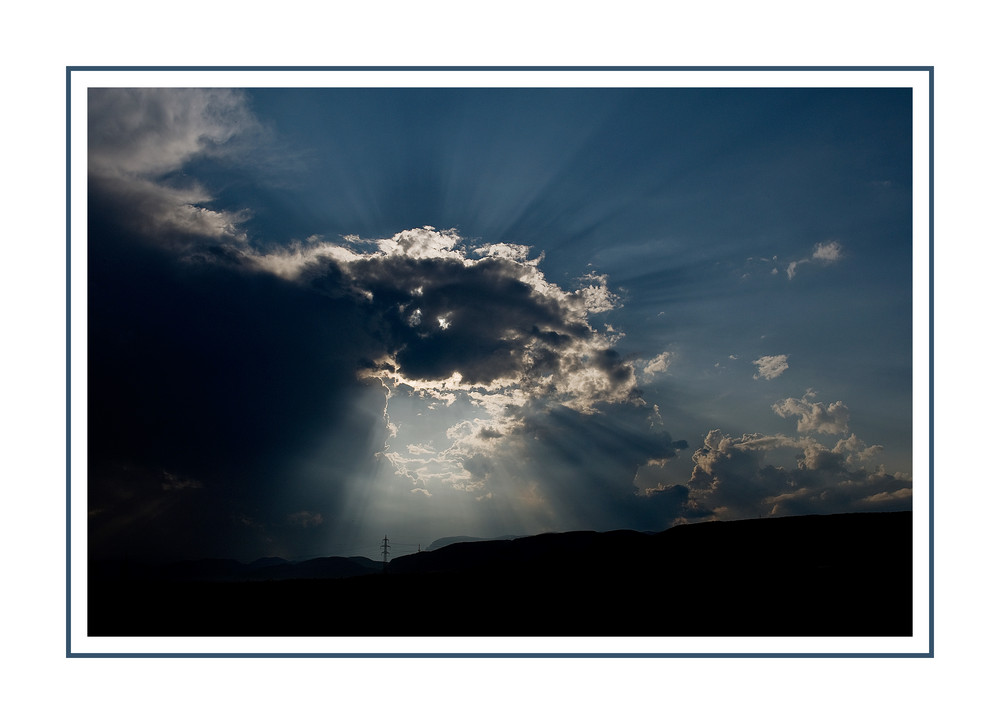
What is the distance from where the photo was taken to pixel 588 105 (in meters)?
6.94

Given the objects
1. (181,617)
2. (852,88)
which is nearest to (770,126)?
(852,88)

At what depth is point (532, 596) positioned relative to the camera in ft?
24.7

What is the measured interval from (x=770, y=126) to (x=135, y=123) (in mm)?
8765

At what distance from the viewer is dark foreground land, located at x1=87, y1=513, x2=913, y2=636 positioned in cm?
632

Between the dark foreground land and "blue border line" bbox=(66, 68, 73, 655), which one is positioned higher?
"blue border line" bbox=(66, 68, 73, 655)

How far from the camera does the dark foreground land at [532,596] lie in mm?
6324

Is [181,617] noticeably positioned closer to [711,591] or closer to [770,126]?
[711,591]
